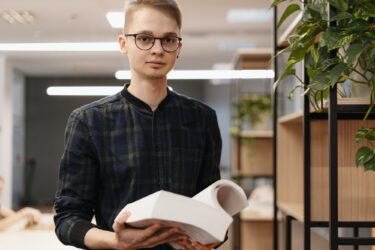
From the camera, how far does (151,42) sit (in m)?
1.14

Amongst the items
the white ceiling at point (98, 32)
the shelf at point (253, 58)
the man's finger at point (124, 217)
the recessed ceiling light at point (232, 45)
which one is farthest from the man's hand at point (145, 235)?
the recessed ceiling light at point (232, 45)

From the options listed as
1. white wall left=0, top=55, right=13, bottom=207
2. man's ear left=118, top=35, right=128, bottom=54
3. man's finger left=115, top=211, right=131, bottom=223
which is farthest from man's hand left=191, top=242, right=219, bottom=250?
white wall left=0, top=55, right=13, bottom=207

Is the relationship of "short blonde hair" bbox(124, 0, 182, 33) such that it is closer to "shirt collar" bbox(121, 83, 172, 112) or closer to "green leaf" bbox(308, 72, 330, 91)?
"shirt collar" bbox(121, 83, 172, 112)

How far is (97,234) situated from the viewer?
109 cm

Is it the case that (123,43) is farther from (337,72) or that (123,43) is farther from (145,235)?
(337,72)

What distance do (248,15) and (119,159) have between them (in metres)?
5.44

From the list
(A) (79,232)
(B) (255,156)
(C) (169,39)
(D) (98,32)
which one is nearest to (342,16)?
(C) (169,39)

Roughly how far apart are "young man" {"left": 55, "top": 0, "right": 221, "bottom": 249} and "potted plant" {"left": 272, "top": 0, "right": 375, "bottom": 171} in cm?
45

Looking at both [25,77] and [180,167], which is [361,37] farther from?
[25,77]

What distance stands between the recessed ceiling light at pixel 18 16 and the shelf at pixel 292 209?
174 inches

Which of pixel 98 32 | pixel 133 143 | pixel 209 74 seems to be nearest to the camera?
pixel 133 143

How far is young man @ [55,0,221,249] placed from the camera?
115 cm

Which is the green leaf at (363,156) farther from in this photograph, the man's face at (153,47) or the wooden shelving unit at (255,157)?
the wooden shelving unit at (255,157)

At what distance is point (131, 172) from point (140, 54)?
0.86ft
